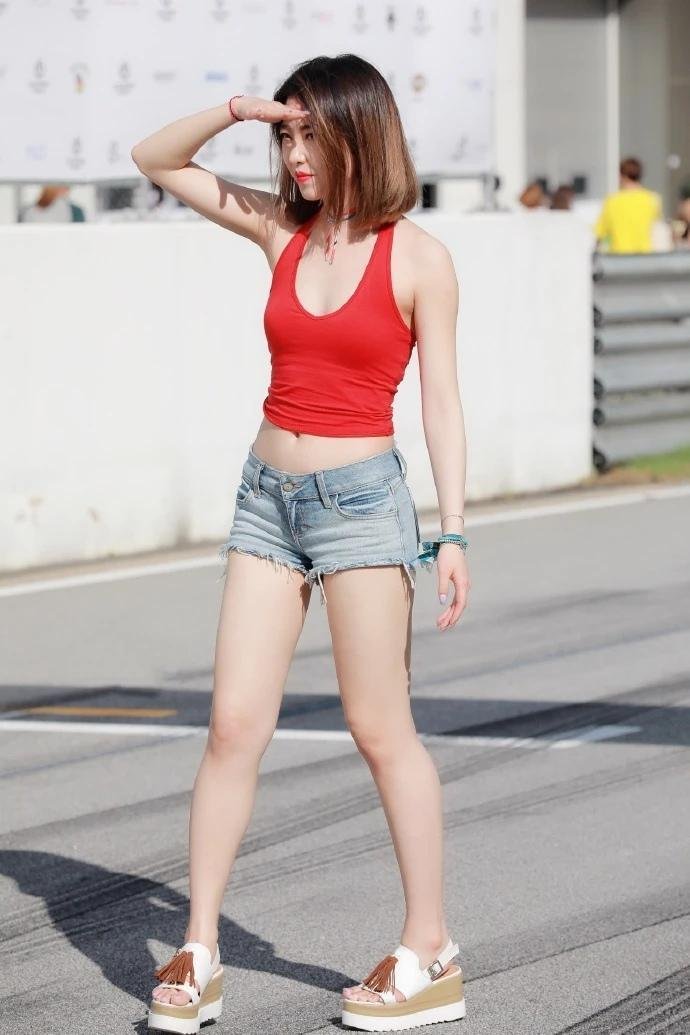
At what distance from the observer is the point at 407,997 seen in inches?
163

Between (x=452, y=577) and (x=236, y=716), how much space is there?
1.74ft

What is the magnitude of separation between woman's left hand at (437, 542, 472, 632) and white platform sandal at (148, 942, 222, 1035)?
84 cm

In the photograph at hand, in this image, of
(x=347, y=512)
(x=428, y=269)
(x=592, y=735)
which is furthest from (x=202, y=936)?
(x=592, y=735)

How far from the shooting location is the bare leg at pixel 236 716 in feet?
13.5

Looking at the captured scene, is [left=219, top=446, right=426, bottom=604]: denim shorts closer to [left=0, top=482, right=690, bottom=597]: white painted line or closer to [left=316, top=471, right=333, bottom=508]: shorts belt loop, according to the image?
[left=316, top=471, right=333, bottom=508]: shorts belt loop

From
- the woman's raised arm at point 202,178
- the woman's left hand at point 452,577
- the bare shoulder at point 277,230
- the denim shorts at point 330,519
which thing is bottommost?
the woman's left hand at point 452,577

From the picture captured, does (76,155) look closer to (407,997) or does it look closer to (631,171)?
(407,997)

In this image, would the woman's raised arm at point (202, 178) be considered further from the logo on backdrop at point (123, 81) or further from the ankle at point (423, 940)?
the logo on backdrop at point (123, 81)

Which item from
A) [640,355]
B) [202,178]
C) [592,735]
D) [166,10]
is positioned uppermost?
[166,10]

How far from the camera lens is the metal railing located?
42.3ft

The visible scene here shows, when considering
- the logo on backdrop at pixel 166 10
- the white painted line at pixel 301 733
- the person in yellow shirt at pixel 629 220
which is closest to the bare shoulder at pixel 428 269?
the white painted line at pixel 301 733

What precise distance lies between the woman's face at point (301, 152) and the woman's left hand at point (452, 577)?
30.7 inches

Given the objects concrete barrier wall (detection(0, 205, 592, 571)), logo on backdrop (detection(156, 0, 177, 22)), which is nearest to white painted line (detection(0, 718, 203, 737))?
concrete barrier wall (detection(0, 205, 592, 571))

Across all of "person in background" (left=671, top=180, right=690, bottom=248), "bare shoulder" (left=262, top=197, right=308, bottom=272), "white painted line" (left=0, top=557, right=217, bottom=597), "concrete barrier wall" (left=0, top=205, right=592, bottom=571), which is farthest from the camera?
"person in background" (left=671, top=180, right=690, bottom=248)
